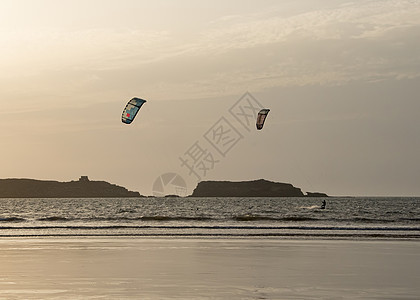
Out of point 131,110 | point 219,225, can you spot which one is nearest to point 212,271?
point 131,110

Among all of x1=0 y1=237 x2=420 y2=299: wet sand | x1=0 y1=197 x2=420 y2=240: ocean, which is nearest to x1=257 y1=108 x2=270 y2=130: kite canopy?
x1=0 y1=197 x2=420 y2=240: ocean

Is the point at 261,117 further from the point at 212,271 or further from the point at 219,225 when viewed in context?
the point at 212,271

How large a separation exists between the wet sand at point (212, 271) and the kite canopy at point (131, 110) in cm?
1552

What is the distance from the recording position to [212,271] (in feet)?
57.3

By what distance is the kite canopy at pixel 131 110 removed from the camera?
4166 cm

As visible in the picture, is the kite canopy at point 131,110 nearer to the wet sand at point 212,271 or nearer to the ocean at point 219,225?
the ocean at point 219,225

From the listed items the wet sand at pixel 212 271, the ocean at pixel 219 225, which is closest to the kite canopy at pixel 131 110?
the ocean at pixel 219 225

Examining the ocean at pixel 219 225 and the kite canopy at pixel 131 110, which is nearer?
the ocean at pixel 219 225

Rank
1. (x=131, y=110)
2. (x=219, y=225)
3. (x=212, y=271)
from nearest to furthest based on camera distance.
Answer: (x=212, y=271) < (x=131, y=110) < (x=219, y=225)

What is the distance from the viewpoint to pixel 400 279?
15664 millimetres

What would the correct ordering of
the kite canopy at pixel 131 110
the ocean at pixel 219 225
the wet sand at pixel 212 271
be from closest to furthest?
the wet sand at pixel 212 271 → the ocean at pixel 219 225 → the kite canopy at pixel 131 110

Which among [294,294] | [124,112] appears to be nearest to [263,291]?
→ [294,294]

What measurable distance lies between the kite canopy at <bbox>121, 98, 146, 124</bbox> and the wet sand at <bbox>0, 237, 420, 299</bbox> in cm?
1552

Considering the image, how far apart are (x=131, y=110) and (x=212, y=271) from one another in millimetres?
26638
